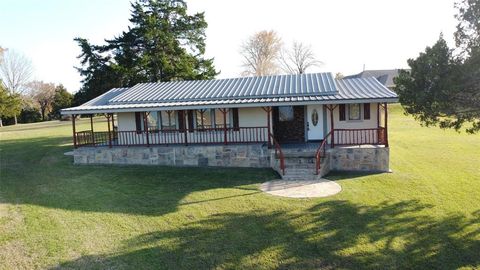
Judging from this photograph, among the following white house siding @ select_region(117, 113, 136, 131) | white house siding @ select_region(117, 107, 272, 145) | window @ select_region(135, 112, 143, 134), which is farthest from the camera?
white house siding @ select_region(117, 113, 136, 131)

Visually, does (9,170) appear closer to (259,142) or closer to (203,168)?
(203,168)

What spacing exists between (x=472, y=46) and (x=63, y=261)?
11.6 metres

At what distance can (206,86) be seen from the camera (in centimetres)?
1950

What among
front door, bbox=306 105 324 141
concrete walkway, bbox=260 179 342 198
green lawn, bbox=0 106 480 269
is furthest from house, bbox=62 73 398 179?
green lawn, bbox=0 106 480 269

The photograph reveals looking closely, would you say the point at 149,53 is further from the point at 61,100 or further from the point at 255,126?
the point at 61,100

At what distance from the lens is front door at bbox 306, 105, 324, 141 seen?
17203mm

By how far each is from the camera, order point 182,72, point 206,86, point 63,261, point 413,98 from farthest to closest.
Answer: point 182,72 → point 206,86 → point 413,98 → point 63,261

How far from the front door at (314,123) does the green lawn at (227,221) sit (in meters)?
3.61

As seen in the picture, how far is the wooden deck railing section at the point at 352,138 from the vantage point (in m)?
14.5

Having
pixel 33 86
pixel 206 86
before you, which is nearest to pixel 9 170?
pixel 206 86

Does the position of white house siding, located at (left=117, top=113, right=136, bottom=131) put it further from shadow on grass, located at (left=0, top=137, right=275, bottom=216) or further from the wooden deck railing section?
the wooden deck railing section

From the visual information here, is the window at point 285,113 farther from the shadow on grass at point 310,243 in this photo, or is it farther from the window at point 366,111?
the shadow on grass at point 310,243

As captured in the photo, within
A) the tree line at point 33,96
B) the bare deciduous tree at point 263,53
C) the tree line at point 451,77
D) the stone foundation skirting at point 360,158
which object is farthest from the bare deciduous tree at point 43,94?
the tree line at point 451,77

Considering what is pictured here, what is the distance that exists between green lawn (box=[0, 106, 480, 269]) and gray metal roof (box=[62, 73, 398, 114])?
2905 millimetres
